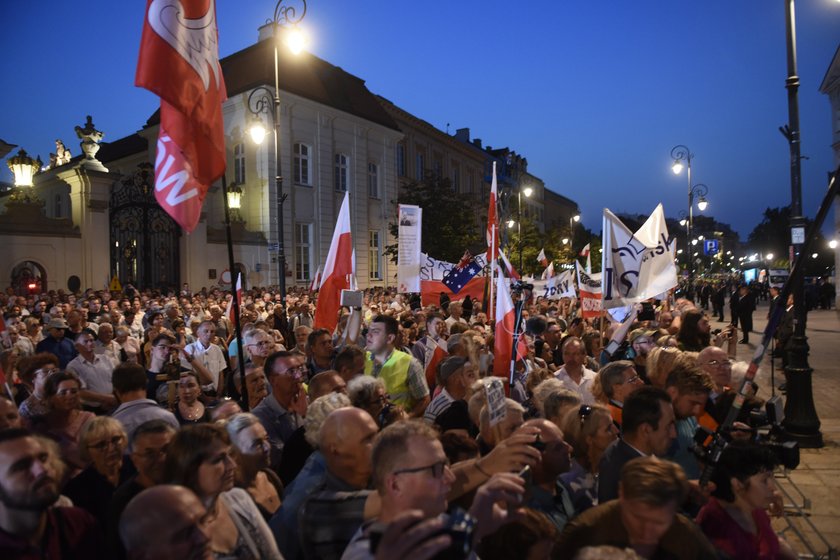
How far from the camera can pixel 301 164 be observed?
101ft

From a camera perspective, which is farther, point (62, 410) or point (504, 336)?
point (504, 336)

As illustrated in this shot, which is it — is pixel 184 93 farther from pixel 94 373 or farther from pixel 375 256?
pixel 375 256

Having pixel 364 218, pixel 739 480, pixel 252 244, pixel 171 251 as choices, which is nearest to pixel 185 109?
pixel 739 480

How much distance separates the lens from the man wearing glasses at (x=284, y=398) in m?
4.29

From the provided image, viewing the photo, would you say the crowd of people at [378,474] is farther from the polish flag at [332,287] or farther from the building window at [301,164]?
the building window at [301,164]

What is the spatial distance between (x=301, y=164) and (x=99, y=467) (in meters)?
28.8

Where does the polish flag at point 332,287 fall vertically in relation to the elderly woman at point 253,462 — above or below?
above

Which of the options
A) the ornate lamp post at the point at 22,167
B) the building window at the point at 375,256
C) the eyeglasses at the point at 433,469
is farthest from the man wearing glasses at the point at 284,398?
the building window at the point at 375,256

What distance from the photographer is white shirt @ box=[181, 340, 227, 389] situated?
7.71 metres

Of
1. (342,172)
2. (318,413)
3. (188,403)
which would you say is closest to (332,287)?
(188,403)

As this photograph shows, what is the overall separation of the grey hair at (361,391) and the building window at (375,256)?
30693 millimetres

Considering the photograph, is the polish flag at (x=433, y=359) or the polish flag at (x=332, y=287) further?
the polish flag at (x=332, y=287)

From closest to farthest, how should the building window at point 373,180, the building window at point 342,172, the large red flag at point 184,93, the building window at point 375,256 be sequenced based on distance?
the large red flag at point 184,93 → the building window at point 342,172 → the building window at point 375,256 → the building window at point 373,180

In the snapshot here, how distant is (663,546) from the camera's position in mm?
2482
